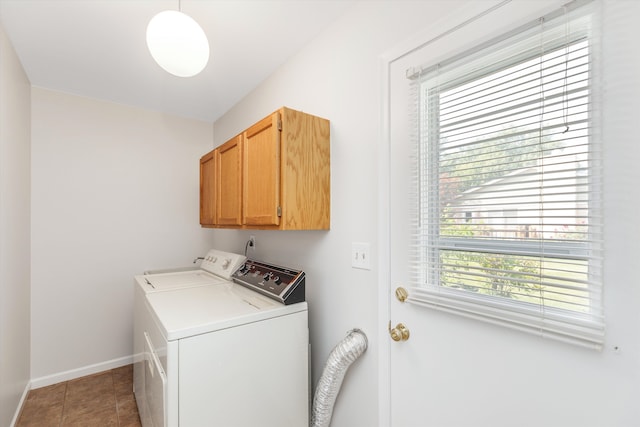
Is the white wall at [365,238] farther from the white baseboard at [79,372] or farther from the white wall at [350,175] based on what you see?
the white baseboard at [79,372]

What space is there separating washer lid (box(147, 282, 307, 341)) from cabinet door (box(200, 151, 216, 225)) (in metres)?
0.77

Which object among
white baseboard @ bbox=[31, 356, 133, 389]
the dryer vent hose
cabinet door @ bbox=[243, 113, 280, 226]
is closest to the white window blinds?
the dryer vent hose

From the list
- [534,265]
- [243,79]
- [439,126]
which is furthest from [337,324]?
[243,79]

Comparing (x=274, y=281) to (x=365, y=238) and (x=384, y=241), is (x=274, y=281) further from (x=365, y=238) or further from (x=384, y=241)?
(x=384, y=241)

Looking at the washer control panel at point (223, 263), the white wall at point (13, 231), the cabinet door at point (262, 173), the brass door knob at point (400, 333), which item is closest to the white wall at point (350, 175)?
the brass door knob at point (400, 333)

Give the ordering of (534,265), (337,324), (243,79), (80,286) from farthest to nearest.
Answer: (80,286), (243,79), (337,324), (534,265)

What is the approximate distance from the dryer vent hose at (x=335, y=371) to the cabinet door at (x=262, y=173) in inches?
28.5

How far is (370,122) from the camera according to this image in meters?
1.53

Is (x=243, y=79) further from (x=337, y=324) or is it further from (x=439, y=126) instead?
(x=337, y=324)

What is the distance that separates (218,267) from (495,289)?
2112 millimetres

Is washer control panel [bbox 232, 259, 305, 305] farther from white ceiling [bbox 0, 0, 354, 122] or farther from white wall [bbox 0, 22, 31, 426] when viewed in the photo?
white ceiling [bbox 0, 0, 354, 122]

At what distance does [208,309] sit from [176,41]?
131cm

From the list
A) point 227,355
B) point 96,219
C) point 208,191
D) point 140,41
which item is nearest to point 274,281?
point 227,355

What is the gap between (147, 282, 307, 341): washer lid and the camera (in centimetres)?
138
